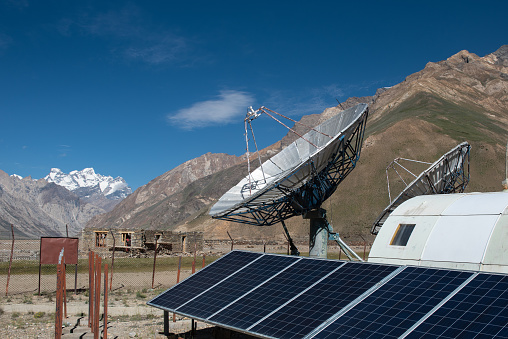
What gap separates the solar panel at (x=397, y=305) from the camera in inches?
316

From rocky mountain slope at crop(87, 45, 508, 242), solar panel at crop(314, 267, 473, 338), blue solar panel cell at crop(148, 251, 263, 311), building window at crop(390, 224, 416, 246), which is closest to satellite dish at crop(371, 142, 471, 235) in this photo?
building window at crop(390, 224, 416, 246)

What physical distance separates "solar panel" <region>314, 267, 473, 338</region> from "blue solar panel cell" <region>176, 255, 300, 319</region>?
10.8ft

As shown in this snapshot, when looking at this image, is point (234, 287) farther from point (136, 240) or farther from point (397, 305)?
point (136, 240)

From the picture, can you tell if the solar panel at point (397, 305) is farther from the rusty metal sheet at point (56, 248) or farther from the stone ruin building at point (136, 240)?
the stone ruin building at point (136, 240)

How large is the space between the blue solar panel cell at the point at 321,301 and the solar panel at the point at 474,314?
70.9 inches

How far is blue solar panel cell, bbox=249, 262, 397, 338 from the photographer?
356 inches

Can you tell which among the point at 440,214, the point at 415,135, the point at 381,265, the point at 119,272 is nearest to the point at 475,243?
the point at 440,214

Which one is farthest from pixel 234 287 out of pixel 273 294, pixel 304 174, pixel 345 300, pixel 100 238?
pixel 100 238

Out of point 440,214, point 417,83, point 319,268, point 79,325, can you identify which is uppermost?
point 417,83

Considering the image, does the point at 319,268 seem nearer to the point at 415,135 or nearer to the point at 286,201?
the point at 286,201

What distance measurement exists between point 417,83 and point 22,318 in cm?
13943

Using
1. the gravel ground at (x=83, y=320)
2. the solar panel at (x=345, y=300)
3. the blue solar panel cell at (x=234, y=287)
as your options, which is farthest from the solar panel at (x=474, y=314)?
the gravel ground at (x=83, y=320)

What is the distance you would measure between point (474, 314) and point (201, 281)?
24.2 feet

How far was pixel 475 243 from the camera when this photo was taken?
593 inches
